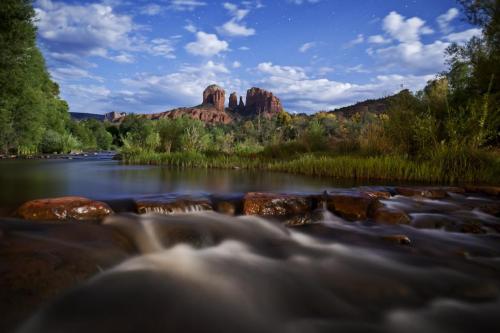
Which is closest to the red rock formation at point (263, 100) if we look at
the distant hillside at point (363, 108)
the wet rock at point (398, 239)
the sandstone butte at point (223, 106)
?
the sandstone butte at point (223, 106)

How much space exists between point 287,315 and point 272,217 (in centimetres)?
219

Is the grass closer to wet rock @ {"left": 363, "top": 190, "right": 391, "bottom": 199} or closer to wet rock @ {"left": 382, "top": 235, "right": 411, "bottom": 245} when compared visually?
wet rock @ {"left": 363, "top": 190, "right": 391, "bottom": 199}

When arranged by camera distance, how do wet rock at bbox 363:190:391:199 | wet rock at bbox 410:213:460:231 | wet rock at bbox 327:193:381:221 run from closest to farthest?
wet rock at bbox 410:213:460:231 < wet rock at bbox 327:193:381:221 < wet rock at bbox 363:190:391:199

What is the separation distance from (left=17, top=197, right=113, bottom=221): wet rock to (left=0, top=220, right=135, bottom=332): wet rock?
9.2 inches

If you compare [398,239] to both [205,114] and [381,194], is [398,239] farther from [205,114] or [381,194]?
[205,114]

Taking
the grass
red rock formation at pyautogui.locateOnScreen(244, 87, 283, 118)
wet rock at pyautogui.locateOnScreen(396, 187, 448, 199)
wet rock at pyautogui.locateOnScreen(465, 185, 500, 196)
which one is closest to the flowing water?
wet rock at pyautogui.locateOnScreen(396, 187, 448, 199)

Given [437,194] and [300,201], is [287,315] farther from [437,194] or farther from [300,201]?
[437,194]

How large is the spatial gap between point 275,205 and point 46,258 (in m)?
2.83

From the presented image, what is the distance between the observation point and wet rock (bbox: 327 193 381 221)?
4.41m

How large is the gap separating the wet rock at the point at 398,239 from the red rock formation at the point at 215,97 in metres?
145

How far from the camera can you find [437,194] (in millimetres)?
5605

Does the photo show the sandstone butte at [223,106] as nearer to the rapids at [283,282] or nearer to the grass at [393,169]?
the grass at [393,169]

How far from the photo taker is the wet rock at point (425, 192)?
18.3 ft

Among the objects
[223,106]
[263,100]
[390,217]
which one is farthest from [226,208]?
[223,106]
